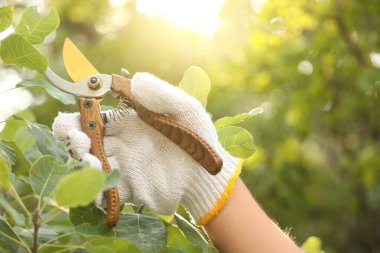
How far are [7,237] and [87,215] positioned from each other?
0.11 metres

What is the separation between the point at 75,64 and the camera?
1011 millimetres

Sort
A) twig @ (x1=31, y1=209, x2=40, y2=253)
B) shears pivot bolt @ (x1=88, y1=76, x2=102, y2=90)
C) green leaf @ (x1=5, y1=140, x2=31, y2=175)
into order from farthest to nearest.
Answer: green leaf @ (x1=5, y1=140, x2=31, y2=175)
shears pivot bolt @ (x1=88, y1=76, x2=102, y2=90)
twig @ (x1=31, y1=209, x2=40, y2=253)

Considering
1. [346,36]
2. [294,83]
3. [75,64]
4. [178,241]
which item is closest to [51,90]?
[75,64]

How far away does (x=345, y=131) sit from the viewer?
17.9 ft

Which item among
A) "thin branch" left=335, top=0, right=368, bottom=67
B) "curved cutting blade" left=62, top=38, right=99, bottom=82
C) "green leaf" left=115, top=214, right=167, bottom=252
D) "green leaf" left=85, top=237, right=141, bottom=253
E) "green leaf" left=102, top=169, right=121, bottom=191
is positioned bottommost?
"thin branch" left=335, top=0, right=368, bottom=67

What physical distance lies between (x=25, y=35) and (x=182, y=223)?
1.25ft

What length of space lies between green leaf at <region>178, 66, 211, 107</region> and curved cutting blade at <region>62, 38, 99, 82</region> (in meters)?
0.15

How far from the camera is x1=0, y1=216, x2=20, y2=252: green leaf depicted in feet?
2.67

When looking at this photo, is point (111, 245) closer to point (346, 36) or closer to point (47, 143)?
point (47, 143)

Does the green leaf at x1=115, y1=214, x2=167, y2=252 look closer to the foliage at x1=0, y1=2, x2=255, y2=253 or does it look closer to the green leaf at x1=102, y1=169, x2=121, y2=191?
the foliage at x1=0, y1=2, x2=255, y2=253

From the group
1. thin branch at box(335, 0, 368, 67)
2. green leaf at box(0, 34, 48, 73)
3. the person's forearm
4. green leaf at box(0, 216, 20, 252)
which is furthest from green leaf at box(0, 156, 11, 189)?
thin branch at box(335, 0, 368, 67)

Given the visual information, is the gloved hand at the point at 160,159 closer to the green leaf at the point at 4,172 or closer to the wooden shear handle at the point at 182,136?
the wooden shear handle at the point at 182,136

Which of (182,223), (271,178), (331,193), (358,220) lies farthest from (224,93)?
(182,223)

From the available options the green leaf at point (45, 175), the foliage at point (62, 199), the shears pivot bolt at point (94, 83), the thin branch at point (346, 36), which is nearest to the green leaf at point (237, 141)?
the foliage at point (62, 199)
